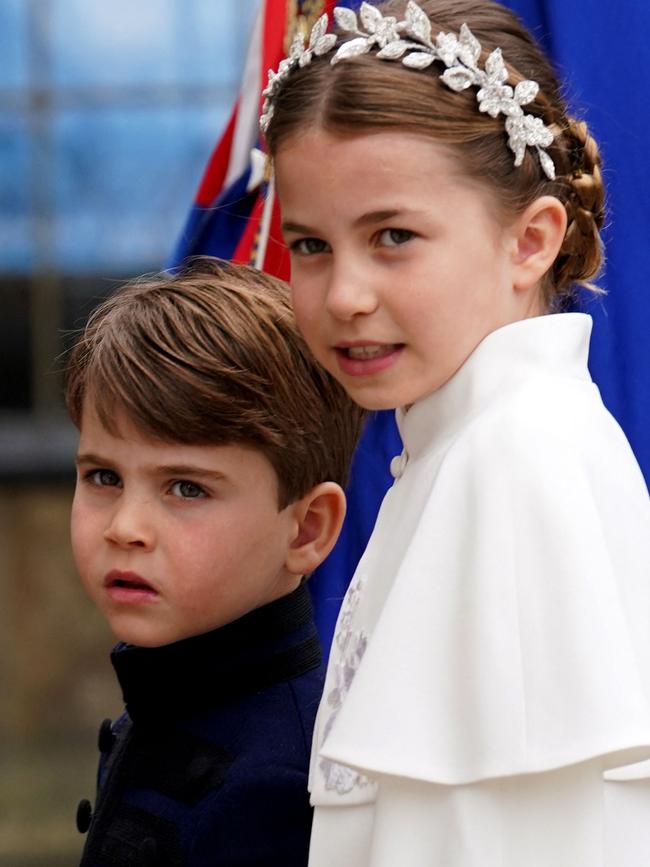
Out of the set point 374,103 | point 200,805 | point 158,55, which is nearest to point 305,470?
point 200,805

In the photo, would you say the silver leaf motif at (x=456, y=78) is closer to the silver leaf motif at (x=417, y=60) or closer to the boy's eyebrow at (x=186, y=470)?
the silver leaf motif at (x=417, y=60)

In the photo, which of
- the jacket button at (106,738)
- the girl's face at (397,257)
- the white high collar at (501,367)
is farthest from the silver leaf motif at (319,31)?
the jacket button at (106,738)

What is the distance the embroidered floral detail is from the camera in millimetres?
1563

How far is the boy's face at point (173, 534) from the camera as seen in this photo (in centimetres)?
184

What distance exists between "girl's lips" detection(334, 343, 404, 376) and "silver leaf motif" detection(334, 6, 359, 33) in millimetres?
304

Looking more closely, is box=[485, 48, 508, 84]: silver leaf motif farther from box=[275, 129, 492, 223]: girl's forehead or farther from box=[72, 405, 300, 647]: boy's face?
box=[72, 405, 300, 647]: boy's face

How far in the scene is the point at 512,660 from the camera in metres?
1.43

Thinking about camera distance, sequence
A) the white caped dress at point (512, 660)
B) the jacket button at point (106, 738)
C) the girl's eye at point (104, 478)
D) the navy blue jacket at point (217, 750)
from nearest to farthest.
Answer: the white caped dress at point (512, 660) → the navy blue jacket at point (217, 750) → the girl's eye at point (104, 478) → the jacket button at point (106, 738)

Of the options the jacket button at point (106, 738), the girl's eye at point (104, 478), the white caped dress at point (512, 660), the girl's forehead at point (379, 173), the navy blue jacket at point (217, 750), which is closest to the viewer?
the white caped dress at point (512, 660)

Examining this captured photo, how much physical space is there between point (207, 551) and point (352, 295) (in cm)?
A: 41

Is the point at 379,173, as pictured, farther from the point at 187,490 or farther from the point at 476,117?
the point at 187,490

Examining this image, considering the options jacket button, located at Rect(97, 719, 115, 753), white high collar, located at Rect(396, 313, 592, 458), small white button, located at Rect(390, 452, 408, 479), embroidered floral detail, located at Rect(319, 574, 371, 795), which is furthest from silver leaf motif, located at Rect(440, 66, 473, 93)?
jacket button, located at Rect(97, 719, 115, 753)

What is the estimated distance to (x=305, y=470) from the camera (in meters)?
1.93

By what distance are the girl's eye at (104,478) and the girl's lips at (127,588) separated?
11 centimetres
